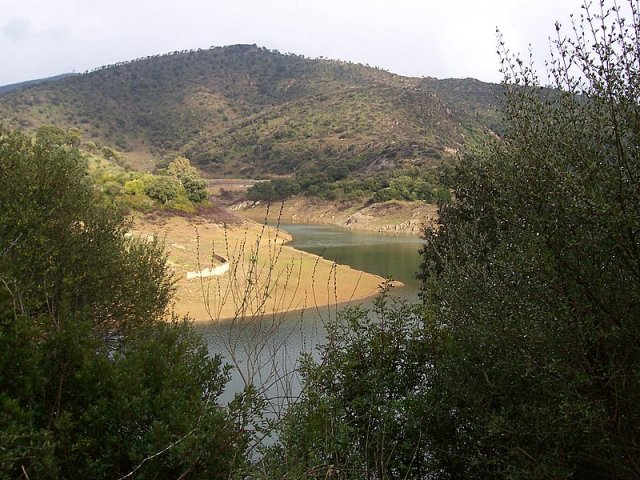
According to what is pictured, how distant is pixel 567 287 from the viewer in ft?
18.2

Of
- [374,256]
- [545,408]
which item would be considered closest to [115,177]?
[374,256]

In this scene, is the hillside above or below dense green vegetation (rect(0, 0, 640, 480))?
above

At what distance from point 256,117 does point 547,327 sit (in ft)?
486

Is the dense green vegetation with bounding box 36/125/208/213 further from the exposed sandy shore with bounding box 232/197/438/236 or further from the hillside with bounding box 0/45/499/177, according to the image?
the hillside with bounding box 0/45/499/177

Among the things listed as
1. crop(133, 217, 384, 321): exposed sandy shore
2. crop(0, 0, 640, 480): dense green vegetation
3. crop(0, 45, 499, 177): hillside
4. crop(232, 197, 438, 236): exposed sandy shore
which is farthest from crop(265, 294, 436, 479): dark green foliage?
crop(0, 45, 499, 177): hillside

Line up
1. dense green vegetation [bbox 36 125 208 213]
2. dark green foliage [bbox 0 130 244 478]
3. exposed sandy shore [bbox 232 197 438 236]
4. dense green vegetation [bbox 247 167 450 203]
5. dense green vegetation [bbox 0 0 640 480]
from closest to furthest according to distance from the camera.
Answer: dark green foliage [bbox 0 130 244 478], dense green vegetation [bbox 0 0 640 480], dense green vegetation [bbox 36 125 208 213], exposed sandy shore [bbox 232 197 438 236], dense green vegetation [bbox 247 167 450 203]

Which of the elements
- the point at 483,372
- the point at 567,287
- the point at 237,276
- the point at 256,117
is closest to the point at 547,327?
the point at 567,287

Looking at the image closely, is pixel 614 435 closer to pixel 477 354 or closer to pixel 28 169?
pixel 477 354

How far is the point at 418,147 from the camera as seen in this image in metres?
98.1

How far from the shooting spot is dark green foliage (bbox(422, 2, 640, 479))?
523 centimetres

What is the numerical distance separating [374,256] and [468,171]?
132ft

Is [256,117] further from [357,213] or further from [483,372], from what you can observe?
[483,372]

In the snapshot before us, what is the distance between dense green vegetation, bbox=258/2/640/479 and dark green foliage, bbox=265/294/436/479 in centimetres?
4

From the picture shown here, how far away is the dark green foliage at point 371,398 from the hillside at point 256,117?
80664 millimetres
